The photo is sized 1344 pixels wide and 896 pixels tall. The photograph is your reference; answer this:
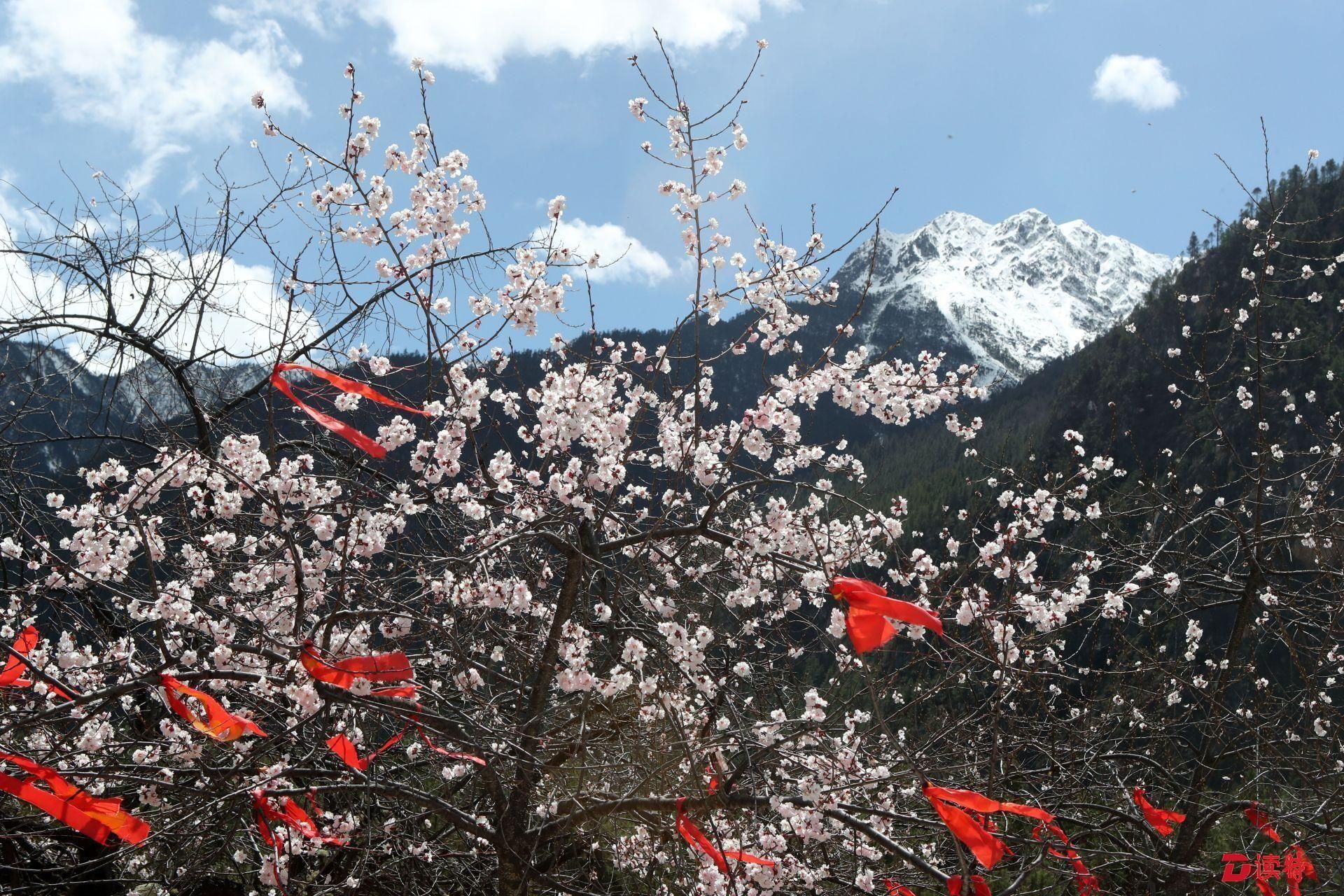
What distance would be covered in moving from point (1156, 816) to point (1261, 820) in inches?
23.4

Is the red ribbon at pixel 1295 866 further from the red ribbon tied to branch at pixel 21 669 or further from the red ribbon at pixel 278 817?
the red ribbon tied to branch at pixel 21 669

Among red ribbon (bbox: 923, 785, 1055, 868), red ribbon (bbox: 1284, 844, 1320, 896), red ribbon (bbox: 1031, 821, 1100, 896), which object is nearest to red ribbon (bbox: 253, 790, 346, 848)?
red ribbon (bbox: 923, 785, 1055, 868)

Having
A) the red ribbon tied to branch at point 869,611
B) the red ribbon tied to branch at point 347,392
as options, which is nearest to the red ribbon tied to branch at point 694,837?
the red ribbon tied to branch at point 869,611

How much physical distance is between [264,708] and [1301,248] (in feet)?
199

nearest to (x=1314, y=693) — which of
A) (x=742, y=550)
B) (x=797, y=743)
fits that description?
(x=797, y=743)

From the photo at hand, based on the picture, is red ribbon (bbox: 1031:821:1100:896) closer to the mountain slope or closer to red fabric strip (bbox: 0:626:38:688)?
red fabric strip (bbox: 0:626:38:688)

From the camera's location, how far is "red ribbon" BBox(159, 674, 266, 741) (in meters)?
3.51

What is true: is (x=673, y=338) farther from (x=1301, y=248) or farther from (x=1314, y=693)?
(x=1301, y=248)

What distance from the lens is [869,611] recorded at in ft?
12.0

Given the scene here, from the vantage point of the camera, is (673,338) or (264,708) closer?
(264,708)

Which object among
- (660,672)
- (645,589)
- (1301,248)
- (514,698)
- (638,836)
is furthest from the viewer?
(1301,248)

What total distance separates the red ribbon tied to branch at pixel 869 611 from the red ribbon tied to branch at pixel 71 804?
2.90m

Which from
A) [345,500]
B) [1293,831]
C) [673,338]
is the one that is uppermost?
[673,338]

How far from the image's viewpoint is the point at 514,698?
5.04 meters
